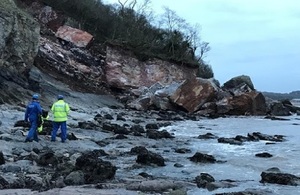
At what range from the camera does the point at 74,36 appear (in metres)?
49.2

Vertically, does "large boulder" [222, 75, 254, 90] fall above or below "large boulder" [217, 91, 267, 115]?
above

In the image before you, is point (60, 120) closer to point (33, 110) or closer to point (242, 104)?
point (33, 110)

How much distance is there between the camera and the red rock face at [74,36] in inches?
1902

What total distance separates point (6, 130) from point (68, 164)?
6083 mm

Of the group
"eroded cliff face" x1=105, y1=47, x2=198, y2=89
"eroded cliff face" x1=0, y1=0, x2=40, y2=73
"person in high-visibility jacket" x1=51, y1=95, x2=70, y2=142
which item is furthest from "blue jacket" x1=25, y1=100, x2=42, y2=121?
"eroded cliff face" x1=105, y1=47, x2=198, y2=89

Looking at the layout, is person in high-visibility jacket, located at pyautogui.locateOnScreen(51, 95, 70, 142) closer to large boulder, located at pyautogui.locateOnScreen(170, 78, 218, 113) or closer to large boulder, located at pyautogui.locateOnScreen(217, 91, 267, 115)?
large boulder, located at pyautogui.locateOnScreen(170, 78, 218, 113)

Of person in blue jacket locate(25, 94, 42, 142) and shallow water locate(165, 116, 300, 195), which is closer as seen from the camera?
shallow water locate(165, 116, 300, 195)

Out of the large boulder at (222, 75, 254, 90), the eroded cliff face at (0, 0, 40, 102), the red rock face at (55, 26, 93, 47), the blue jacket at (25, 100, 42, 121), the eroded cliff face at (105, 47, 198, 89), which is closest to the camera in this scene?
the blue jacket at (25, 100, 42, 121)

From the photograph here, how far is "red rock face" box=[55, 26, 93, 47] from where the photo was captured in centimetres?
4831

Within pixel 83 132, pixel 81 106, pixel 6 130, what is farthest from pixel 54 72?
pixel 6 130

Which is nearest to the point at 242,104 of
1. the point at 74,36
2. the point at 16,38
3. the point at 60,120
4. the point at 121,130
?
the point at 74,36

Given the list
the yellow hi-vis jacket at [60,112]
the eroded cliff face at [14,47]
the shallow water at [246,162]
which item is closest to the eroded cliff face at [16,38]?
the eroded cliff face at [14,47]

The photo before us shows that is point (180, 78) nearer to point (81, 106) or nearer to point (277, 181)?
point (81, 106)

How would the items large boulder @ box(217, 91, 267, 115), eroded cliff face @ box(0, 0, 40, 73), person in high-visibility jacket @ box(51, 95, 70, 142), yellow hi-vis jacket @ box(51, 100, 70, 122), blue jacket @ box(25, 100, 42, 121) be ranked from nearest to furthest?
blue jacket @ box(25, 100, 42, 121)
person in high-visibility jacket @ box(51, 95, 70, 142)
yellow hi-vis jacket @ box(51, 100, 70, 122)
eroded cliff face @ box(0, 0, 40, 73)
large boulder @ box(217, 91, 267, 115)
